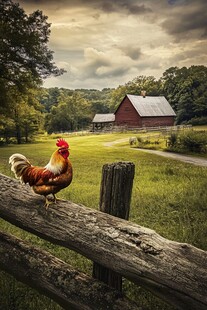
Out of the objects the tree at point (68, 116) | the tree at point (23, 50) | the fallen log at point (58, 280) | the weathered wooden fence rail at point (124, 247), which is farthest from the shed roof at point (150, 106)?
the weathered wooden fence rail at point (124, 247)

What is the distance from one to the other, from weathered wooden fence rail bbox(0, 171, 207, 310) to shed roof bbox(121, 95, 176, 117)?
52.0 meters

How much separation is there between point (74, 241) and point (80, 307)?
0.57 m

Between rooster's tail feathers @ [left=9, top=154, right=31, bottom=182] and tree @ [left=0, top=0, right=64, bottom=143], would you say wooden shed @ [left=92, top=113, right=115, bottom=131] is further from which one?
rooster's tail feathers @ [left=9, top=154, right=31, bottom=182]

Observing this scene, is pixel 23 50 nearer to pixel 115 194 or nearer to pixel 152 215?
pixel 152 215

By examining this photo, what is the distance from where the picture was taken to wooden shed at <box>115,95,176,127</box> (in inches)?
2132

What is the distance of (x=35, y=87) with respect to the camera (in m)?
27.1

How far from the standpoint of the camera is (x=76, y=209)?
2.44 m

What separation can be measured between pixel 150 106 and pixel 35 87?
1330 inches

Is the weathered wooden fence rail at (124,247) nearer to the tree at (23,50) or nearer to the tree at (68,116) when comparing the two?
the tree at (23,50)

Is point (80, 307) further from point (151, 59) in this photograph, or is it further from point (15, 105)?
point (151, 59)

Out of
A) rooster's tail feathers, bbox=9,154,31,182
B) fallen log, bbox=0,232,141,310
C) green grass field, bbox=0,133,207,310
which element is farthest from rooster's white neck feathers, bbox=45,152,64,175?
green grass field, bbox=0,133,207,310

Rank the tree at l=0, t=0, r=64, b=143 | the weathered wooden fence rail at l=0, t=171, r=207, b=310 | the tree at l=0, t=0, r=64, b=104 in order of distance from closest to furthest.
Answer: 1. the weathered wooden fence rail at l=0, t=171, r=207, b=310
2. the tree at l=0, t=0, r=64, b=104
3. the tree at l=0, t=0, r=64, b=143

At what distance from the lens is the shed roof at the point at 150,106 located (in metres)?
54.6

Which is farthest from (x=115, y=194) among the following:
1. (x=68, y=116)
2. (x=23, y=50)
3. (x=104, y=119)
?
(x=68, y=116)
